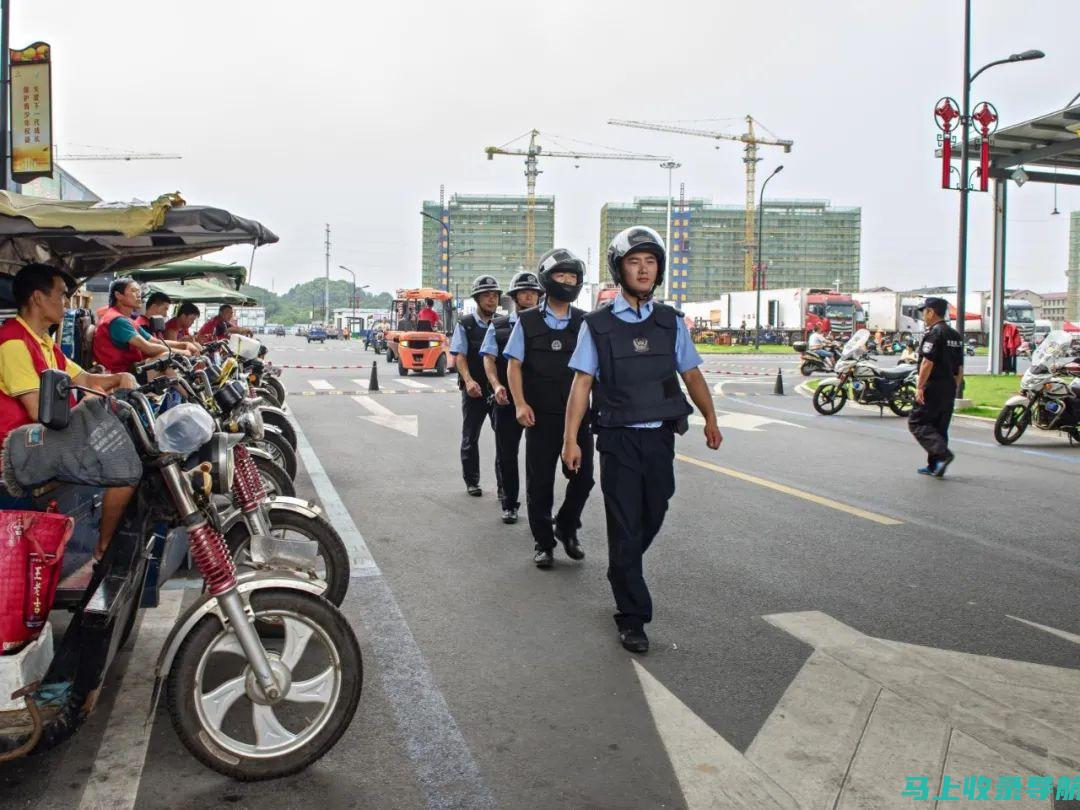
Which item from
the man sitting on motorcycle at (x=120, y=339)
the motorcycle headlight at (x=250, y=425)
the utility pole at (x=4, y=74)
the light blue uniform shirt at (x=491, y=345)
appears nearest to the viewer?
the motorcycle headlight at (x=250, y=425)

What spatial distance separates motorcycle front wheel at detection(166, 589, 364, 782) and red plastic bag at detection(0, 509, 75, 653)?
0.49m

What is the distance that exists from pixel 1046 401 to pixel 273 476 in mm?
10611

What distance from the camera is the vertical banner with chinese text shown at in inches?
503

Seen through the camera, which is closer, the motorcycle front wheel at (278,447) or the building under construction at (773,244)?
the motorcycle front wheel at (278,447)

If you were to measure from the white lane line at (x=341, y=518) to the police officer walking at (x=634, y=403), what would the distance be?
186 centimetres

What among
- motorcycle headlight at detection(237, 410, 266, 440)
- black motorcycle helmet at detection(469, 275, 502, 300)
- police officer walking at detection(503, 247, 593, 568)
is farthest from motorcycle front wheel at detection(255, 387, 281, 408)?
motorcycle headlight at detection(237, 410, 266, 440)

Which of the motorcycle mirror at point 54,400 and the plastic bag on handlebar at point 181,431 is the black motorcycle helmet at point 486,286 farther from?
the motorcycle mirror at point 54,400

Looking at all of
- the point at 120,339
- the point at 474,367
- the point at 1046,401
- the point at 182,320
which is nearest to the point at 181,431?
the point at 120,339

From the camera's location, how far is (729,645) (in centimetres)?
453

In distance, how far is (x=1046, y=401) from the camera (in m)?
12.4

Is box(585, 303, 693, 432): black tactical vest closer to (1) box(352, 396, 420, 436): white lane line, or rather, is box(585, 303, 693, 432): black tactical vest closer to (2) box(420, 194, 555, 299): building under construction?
(1) box(352, 396, 420, 436): white lane line

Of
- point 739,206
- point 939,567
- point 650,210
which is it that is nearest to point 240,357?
point 939,567

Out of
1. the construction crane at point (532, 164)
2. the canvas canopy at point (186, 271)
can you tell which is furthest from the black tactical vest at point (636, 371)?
the construction crane at point (532, 164)

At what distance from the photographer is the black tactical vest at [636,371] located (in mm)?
4656
